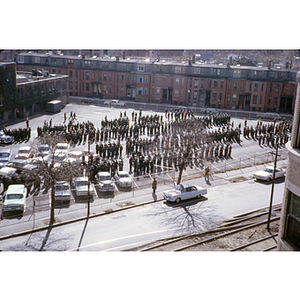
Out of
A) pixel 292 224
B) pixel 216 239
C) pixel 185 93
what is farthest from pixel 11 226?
pixel 185 93

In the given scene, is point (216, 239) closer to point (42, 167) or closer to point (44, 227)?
point (44, 227)

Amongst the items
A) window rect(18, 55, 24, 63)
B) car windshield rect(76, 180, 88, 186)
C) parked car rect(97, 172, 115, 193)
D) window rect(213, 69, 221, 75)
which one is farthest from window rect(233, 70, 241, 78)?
window rect(18, 55, 24, 63)

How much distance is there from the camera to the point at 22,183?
2845 cm

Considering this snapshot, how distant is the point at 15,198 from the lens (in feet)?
83.9

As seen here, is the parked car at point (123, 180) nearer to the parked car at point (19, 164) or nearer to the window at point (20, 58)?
the parked car at point (19, 164)

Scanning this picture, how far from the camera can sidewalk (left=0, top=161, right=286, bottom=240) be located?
2295 centimetres

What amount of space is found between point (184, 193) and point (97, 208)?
6003mm

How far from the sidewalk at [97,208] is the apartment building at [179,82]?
777 inches

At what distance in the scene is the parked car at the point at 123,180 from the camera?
30.0 metres

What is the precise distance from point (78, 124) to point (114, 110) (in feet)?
21.5

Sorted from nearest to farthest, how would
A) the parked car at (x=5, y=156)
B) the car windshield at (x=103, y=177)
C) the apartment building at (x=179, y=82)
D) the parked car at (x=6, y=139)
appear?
the car windshield at (x=103, y=177) < the parked car at (x=5, y=156) < the parked car at (x=6, y=139) < the apartment building at (x=179, y=82)

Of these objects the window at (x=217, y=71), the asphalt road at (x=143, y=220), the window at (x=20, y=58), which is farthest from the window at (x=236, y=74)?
the window at (x=20, y=58)

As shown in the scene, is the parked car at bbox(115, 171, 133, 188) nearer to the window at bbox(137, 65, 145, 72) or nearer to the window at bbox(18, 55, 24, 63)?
the window at bbox(137, 65, 145, 72)

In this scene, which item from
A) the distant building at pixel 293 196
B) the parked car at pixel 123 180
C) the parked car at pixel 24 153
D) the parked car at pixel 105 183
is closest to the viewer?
the distant building at pixel 293 196
